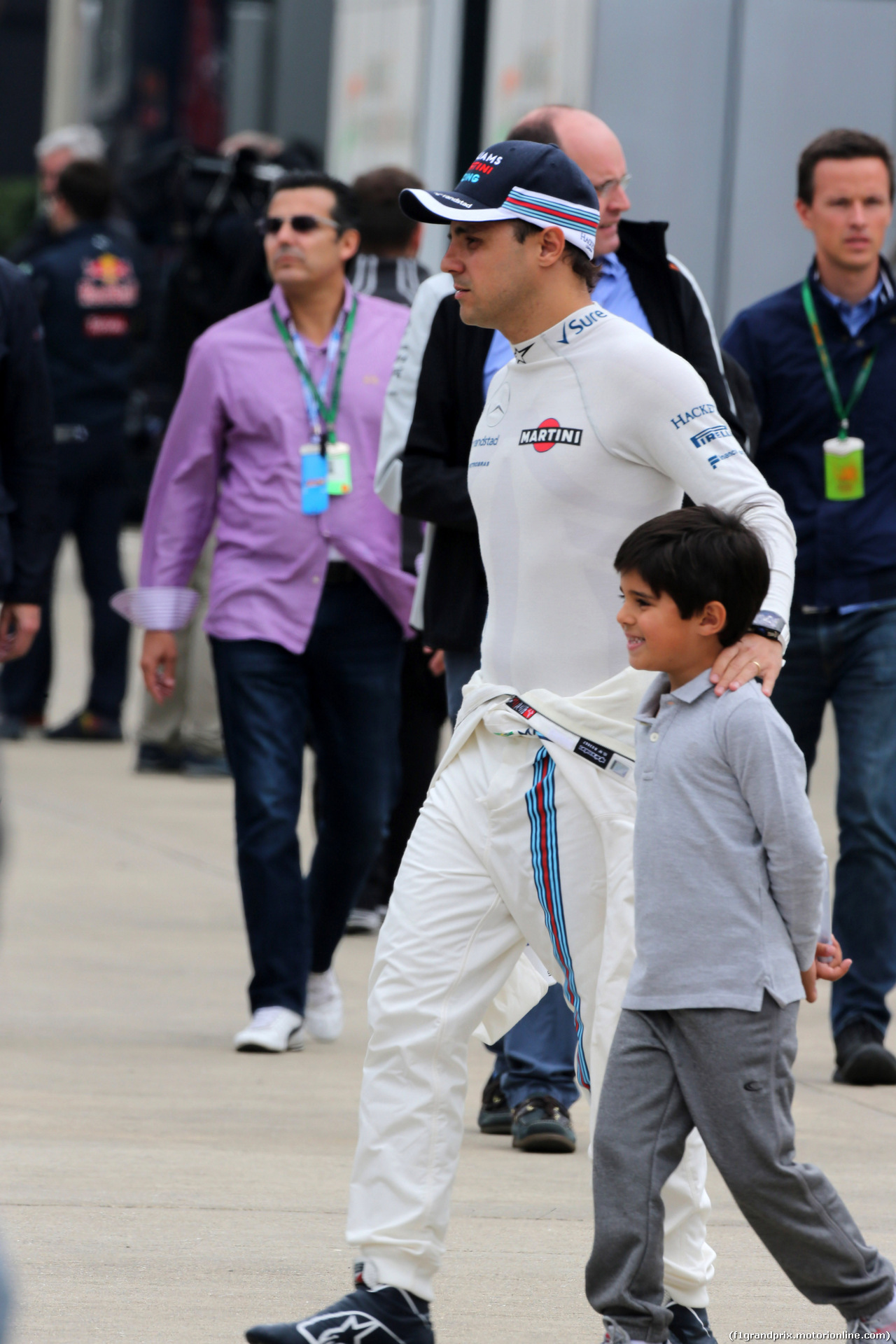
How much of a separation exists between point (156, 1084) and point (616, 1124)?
8.32 feet

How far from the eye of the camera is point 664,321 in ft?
17.2

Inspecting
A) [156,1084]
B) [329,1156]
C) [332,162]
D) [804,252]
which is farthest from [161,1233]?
[332,162]

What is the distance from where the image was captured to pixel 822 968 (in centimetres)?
351

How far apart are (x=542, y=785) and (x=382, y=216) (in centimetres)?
455

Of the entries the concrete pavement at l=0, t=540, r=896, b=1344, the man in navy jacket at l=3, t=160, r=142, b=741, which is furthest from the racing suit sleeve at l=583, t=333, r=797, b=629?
the man in navy jacket at l=3, t=160, r=142, b=741

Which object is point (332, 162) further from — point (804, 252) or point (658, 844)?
point (658, 844)

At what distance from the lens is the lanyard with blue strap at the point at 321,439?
6.19 m

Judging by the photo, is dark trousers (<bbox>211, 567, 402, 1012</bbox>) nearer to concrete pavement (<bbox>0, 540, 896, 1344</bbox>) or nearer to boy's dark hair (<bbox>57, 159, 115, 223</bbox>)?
concrete pavement (<bbox>0, 540, 896, 1344</bbox>)

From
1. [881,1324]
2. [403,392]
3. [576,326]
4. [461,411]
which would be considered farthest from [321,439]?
[881,1324]

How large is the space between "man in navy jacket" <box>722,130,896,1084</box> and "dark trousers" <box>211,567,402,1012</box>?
43.0 inches

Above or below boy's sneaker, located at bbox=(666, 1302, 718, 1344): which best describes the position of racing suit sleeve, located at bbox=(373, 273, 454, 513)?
above

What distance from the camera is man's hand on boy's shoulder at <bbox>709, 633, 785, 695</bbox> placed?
11.5ft

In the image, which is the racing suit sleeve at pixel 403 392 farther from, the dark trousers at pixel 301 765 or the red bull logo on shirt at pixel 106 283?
the red bull logo on shirt at pixel 106 283

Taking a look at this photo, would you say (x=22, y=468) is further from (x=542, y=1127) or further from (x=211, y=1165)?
(x=542, y=1127)
